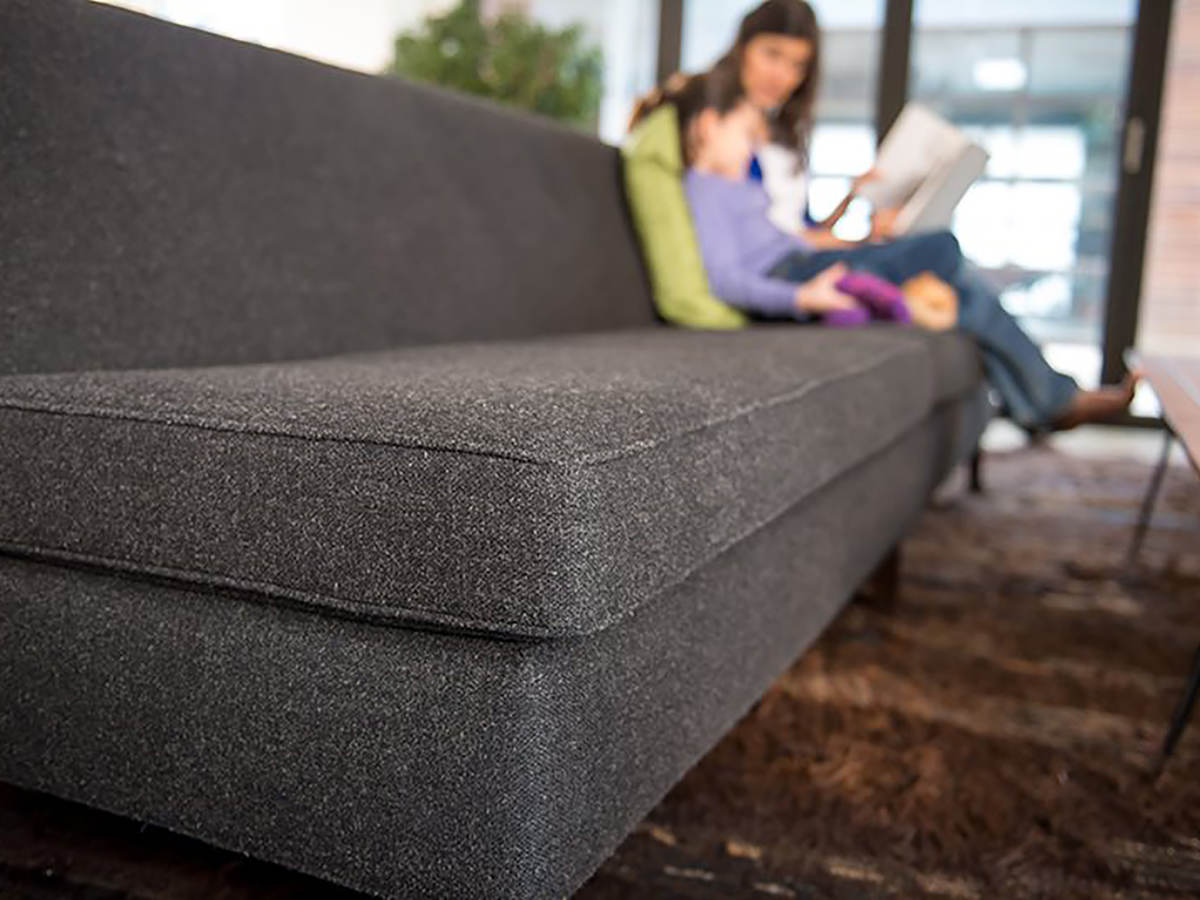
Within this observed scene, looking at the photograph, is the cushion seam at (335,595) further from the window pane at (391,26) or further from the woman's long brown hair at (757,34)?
the window pane at (391,26)

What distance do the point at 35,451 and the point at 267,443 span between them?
0.22 metres

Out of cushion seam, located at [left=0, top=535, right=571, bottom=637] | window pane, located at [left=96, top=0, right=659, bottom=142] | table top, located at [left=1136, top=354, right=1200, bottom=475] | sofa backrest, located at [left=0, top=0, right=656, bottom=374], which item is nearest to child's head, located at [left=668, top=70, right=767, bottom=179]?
sofa backrest, located at [left=0, top=0, right=656, bottom=374]

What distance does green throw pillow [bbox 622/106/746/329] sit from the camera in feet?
7.10

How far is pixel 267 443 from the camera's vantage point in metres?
0.75

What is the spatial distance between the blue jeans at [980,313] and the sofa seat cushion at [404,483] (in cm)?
138

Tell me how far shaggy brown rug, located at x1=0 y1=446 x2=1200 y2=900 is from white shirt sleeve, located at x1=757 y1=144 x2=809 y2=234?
40.0 inches

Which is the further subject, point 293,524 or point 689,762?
point 689,762

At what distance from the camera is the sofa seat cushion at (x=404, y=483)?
2.25 ft

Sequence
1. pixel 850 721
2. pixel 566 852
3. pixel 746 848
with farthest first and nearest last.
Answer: pixel 850 721
pixel 746 848
pixel 566 852

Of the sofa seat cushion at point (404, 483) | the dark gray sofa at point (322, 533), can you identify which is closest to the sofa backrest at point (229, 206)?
the dark gray sofa at point (322, 533)

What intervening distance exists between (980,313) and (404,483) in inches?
77.8

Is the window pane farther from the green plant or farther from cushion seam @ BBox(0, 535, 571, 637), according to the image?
cushion seam @ BBox(0, 535, 571, 637)

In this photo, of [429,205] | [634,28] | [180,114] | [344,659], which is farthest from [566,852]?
[634,28]

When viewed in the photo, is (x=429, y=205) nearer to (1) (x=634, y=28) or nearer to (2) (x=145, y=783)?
(2) (x=145, y=783)
